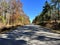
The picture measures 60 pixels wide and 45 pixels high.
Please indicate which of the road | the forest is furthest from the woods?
the road

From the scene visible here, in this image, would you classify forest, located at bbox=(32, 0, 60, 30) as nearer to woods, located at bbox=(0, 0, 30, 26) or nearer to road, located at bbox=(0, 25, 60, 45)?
woods, located at bbox=(0, 0, 30, 26)

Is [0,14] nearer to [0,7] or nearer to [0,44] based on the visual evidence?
[0,7]

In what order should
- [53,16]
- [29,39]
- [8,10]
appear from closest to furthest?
[29,39]
[8,10]
[53,16]

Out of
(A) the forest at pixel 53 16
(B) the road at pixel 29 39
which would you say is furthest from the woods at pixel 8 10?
(B) the road at pixel 29 39

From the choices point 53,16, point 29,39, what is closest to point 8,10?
point 53,16

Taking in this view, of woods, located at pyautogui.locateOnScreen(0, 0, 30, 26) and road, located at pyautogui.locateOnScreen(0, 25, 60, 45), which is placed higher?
woods, located at pyautogui.locateOnScreen(0, 0, 30, 26)

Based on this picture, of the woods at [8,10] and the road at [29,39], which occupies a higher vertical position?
the woods at [8,10]

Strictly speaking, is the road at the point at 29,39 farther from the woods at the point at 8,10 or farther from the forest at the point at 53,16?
the woods at the point at 8,10

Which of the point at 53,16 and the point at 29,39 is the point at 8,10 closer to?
the point at 53,16

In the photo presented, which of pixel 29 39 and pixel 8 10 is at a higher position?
pixel 8 10

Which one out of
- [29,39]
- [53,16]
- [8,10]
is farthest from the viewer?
[53,16]

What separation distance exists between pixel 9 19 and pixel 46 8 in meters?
28.0

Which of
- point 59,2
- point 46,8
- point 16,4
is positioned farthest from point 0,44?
point 46,8

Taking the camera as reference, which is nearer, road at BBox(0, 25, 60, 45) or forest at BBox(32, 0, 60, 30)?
road at BBox(0, 25, 60, 45)
